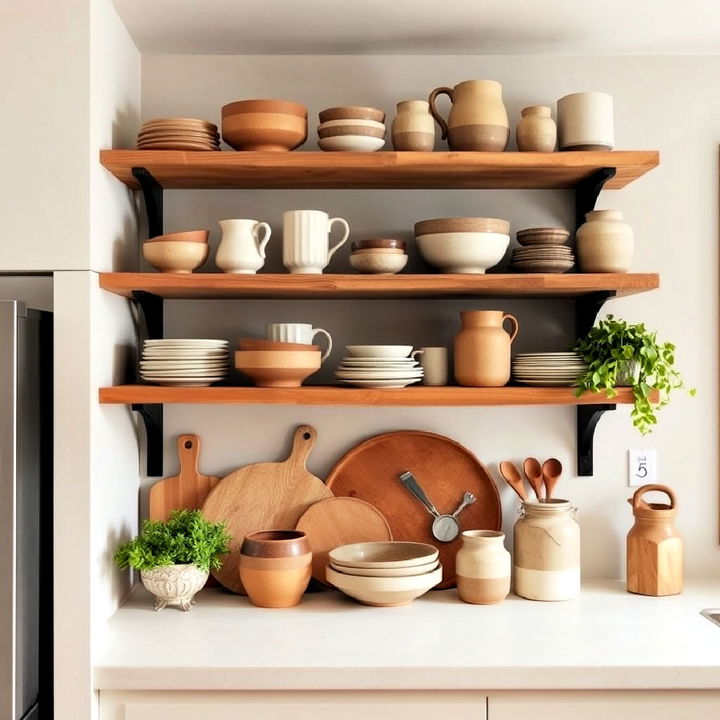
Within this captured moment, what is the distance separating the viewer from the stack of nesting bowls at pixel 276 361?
198 centimetres

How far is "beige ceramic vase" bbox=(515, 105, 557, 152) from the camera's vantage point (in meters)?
2.04

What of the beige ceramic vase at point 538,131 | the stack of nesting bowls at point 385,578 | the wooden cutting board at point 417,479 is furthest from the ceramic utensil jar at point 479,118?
the stack of nesting bowls at point 385,578

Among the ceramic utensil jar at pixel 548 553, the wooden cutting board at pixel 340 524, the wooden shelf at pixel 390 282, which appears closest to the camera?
the wooden shelf at pixel 390 282

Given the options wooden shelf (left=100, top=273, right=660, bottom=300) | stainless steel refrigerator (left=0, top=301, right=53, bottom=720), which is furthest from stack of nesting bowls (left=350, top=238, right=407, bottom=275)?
stainless steel refrigerator (left=0, top=301, right=53, bottom=720)

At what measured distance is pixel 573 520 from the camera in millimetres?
2139

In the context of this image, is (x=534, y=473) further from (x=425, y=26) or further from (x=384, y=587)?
(x=425, y=26)

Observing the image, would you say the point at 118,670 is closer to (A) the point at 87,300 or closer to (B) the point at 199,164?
(A) the point at 87,300

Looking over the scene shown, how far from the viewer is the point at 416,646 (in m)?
1.78

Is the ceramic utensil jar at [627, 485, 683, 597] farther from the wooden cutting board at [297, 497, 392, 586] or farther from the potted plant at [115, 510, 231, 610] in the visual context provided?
the potted plant at [115, 510, 231, 610]

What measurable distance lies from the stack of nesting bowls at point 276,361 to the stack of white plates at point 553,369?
517 millimetres

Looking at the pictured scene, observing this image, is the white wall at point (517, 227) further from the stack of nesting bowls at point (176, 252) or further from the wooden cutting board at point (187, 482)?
the stack of nesting bowls at point (176, 252)

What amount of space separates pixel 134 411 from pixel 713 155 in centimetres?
170

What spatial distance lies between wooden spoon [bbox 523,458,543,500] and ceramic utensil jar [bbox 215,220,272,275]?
891 mm

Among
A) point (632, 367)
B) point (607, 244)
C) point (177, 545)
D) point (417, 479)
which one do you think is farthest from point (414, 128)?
point (177, 545)
